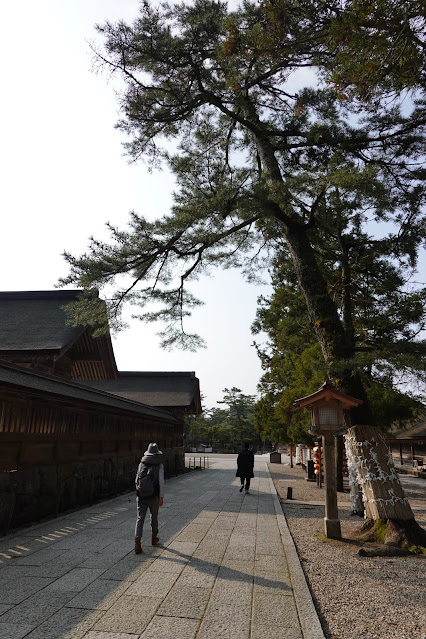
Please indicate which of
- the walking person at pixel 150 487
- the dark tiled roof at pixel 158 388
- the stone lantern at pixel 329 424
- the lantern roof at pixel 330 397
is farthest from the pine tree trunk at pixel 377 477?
the dark tiled roof at pixel 158 388

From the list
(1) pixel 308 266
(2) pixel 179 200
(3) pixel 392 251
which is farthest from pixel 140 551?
(2) pixel 179 200

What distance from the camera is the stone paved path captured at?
3320mm

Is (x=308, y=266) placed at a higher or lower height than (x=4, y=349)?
higher

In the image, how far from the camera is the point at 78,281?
8.15 m

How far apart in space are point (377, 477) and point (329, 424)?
3.92ft

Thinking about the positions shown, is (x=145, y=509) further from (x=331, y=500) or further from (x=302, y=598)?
(x=331, y=500)

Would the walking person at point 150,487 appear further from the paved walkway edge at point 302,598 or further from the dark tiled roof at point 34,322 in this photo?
the dark tiled roof at point 34,322

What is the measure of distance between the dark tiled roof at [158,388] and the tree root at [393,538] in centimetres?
1766

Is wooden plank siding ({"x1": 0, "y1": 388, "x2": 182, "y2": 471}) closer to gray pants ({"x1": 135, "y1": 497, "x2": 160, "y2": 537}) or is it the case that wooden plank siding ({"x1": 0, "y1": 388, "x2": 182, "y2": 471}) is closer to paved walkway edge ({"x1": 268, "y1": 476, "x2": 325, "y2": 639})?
gray pants ({"x1": 135, "y1": 497, "x2": 160, "y2": 537})

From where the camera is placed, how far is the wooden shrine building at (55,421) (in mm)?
7184

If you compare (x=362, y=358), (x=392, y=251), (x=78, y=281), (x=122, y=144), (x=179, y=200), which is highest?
(x=122, y=144)

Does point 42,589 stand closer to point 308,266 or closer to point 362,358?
point 362,358

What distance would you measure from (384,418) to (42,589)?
38.3ft

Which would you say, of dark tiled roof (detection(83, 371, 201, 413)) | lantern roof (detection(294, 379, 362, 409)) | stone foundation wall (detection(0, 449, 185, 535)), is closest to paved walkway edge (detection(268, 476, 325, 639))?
lantern roof (detection(294, 379, 362, 409))
